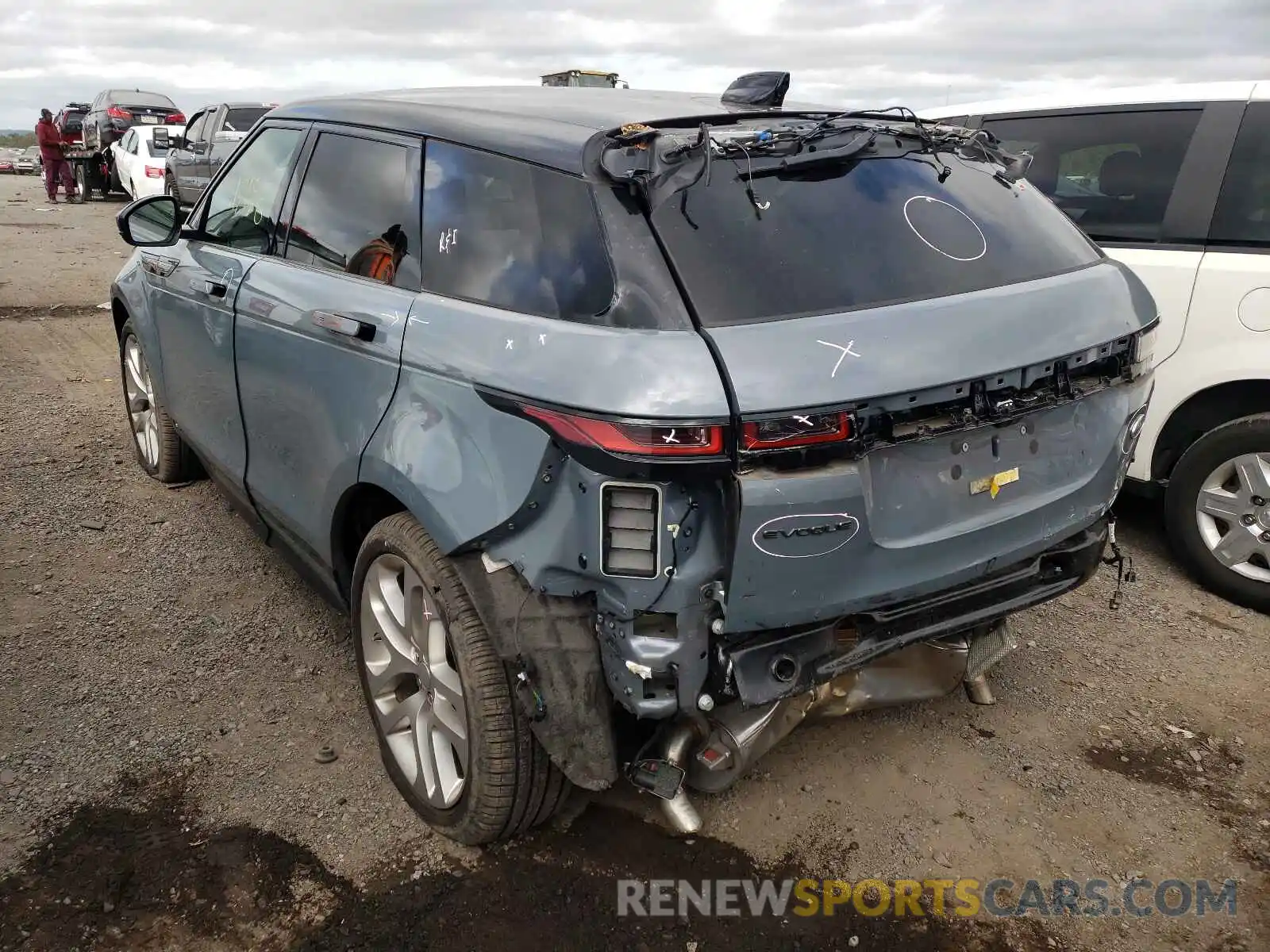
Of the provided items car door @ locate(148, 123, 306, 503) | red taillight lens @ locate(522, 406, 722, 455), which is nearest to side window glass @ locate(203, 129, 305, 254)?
car door @ locate(148, 123, 306, 503)

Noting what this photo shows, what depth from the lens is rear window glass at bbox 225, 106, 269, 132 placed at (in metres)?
14.7

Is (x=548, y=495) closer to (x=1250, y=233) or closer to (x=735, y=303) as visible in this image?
(x=735, y=303)

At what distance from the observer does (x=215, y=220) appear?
12.7 feet

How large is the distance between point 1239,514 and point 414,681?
10.7ft

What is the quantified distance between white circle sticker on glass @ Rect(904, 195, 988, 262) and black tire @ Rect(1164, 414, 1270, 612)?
1.99 meters

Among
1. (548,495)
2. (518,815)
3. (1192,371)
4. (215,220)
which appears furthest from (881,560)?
(215,220)

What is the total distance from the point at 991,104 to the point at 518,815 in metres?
4.27

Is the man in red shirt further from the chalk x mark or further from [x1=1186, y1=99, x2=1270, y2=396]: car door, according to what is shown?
the chalk x mark

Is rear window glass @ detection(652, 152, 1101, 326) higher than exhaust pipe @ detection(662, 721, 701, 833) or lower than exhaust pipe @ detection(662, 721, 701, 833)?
higher

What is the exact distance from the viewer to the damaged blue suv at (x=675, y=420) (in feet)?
6.71

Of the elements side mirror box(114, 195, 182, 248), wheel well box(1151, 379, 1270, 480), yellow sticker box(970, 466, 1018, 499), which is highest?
side mirror box(114, 195, 182, 248)

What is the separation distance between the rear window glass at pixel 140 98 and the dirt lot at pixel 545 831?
21742mm

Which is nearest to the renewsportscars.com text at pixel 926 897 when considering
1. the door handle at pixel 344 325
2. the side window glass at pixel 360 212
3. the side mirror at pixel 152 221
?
the door handle at pixel 344 325

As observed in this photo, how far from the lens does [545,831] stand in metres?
2.69
